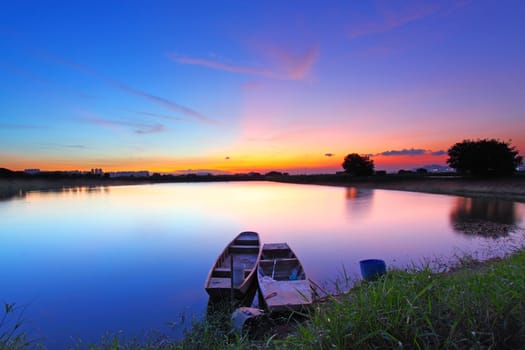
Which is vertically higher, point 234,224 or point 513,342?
point 513,342

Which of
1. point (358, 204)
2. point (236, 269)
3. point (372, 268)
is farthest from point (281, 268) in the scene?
point (358, 204)

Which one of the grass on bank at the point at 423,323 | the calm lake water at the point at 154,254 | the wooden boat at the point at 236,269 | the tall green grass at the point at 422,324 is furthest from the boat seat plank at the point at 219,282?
the tall green grass at the point at 422,324

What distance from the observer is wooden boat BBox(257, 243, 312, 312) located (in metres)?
5.70

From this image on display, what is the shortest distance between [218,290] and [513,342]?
5619 mm

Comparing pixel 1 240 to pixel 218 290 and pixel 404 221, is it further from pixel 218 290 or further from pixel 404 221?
pixel 404 221

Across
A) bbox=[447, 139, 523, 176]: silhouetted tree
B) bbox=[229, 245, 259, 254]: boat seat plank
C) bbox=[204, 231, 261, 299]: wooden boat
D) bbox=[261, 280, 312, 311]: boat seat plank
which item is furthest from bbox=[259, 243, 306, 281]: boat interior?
bbox=[447, 139, 523, 176]: silhouetted tree

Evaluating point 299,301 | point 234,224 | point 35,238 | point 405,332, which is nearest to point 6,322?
point 299,301

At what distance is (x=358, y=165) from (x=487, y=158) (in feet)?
145

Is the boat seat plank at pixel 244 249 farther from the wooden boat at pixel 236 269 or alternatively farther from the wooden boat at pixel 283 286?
the wooden boat at pixel 283 286

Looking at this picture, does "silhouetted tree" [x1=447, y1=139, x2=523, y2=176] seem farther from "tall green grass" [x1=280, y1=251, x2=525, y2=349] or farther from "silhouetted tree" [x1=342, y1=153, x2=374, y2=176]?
"tall green grass" [x1=280, y1=251, x2=525, y2=349]

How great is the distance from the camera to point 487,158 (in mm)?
41938

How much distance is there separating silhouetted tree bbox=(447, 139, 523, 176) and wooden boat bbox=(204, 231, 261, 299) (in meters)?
46.0

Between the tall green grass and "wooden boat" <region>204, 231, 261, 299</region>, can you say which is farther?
"wooden boat" <region>204, 231, 261, 299</region>

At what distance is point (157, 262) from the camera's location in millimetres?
11188
